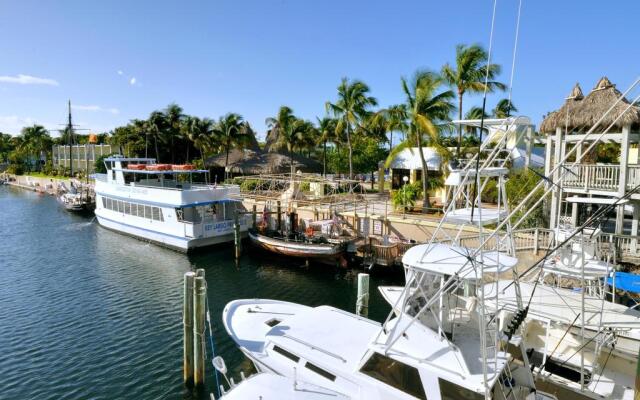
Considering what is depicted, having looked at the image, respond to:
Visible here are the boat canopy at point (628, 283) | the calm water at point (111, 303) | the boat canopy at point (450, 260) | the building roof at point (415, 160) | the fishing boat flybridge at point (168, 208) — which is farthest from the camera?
the building roof at point (415, 160)

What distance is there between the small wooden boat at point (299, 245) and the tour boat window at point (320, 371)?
14.1 metres

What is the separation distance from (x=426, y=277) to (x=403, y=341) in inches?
81.1

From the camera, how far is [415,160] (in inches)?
1468

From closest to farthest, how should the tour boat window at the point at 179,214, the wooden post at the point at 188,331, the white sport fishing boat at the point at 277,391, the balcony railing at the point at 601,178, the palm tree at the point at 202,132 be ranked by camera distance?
the white sport fishing boat at the point at 277,391 → the wooden post at the point at 188,331 → the balcony railing at the point at 601,178 → the tour boat window at the point at 179,214 → the palm tree at the point at 202,132

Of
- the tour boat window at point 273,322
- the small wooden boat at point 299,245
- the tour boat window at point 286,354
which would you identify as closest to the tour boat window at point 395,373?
the tour boat window at point 286,354

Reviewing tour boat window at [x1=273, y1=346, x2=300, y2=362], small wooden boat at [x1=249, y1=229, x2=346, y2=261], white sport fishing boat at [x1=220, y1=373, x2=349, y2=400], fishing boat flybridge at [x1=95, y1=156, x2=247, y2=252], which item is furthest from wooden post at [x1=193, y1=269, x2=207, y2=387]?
fishing boat flybridge at [x1=95, y1=156, x2=247, y2=252]

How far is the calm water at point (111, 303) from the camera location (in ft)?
43.8

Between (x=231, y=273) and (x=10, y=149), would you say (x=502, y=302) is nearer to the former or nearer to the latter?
(x=231, y=273)

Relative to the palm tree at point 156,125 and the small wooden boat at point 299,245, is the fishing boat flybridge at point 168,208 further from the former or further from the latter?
the palm tree at point 156,125

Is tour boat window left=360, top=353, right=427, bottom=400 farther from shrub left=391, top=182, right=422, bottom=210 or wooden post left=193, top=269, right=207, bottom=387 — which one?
shrub left=391, top=182, right=422, bottom=210

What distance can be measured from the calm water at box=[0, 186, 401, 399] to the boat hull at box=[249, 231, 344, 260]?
883mm

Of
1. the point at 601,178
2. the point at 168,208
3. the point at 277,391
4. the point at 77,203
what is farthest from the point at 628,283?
the point at 77,203

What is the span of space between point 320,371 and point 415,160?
2948 centimetres

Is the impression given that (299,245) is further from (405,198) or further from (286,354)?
(286,354)
